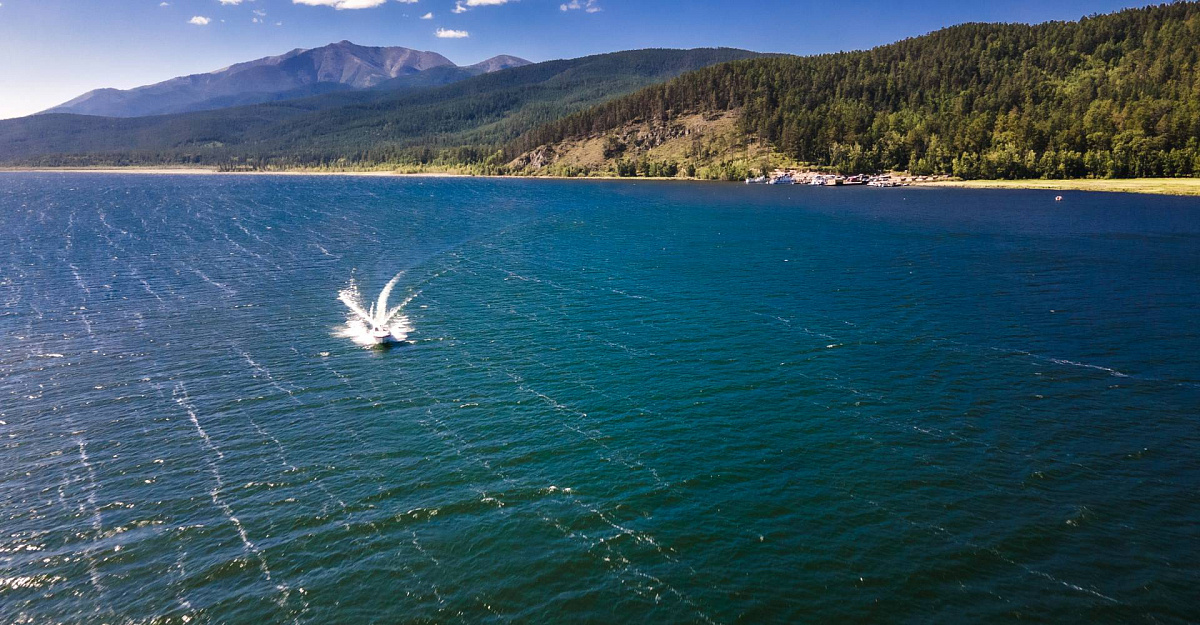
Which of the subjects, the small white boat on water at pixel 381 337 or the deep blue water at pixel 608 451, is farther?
the small white boat on water at pixel 381 337

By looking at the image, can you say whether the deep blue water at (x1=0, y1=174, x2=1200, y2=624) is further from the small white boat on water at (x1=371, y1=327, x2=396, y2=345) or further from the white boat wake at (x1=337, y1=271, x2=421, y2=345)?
the small white boat on water at (x1=371, y1=327, x2=396, y2=345)

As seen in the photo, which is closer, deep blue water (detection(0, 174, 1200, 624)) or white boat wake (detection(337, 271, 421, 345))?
deep blue water (detection(0, 174, 1200, 624))

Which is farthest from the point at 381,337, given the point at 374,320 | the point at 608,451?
the point at 608,451

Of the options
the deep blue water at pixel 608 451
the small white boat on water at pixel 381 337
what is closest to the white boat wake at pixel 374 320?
the small white boat on water at pixel 381 337

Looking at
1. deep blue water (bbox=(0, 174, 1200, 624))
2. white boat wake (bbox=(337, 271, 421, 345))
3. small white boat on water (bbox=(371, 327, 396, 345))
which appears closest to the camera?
deep blue water (bbox=(0, 174, 1200, 624))

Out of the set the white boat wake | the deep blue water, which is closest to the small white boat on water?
the white boat wake

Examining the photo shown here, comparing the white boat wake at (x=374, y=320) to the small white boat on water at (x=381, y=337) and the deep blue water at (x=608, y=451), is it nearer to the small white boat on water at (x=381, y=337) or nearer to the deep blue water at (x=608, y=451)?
Result: the small white boat on water at (x=381, y=337)

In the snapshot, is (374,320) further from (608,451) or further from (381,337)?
(608,451)
